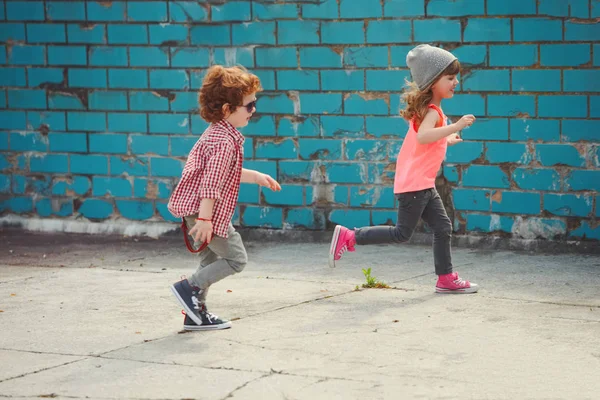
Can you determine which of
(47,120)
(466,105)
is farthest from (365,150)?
(47,120)

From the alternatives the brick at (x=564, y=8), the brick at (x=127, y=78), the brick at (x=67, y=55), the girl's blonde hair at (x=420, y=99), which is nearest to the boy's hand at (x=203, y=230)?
the girl's blonde hair at (x=420, y=99)

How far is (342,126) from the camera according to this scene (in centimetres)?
823

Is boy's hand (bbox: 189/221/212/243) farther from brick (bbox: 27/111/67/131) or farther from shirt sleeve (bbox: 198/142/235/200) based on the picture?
brick (bbox: 27/111/67/131)

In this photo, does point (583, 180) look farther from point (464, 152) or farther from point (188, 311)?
point (188, 311)

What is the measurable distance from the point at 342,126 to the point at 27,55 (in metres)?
2.98

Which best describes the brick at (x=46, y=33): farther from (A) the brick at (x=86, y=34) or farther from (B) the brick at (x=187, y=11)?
(B) the brick at (x=187, y=11)

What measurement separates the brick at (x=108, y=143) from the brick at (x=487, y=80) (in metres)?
3.01

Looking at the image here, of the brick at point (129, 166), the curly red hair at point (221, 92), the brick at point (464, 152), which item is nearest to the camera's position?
the curly red hair at point (221, 92)

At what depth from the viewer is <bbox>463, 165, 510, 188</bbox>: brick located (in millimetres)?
7737

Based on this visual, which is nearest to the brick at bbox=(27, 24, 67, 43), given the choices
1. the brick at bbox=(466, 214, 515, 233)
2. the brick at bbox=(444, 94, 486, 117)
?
the brick at bbox=(444, 94, 486, 117)

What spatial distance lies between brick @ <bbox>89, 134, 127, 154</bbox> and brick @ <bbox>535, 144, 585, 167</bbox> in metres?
3.52

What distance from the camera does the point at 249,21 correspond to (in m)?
8.45

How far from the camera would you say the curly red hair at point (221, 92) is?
5.36m

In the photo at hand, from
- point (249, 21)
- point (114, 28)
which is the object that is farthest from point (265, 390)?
point (114, 28)
